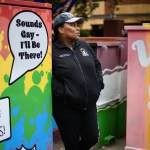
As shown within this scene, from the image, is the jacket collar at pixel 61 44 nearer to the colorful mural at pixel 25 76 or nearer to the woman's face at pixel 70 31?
the woman's face at pixel 70 31

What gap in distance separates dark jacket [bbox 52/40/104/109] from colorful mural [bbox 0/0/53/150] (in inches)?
3.8

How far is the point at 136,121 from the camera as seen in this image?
4.82m

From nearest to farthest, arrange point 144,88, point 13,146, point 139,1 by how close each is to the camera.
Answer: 1. point 13,146
2. point 144,88
3. point 139,1

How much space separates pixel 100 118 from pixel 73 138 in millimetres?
1517

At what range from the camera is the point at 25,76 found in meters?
3.23

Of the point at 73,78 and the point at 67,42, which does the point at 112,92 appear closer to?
the point at 67,42

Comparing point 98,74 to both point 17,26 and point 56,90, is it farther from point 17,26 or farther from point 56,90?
point 17,26

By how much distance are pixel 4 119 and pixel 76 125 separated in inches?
34.8

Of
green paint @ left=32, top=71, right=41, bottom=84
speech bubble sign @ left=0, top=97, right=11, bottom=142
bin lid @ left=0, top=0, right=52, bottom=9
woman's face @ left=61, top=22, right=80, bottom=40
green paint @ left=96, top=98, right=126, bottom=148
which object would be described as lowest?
green paint @ left=96, top=98, right=126, bottom=148

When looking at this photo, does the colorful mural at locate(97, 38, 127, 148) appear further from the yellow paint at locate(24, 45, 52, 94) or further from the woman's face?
the yellow paint at locate(24, 45, 52, 94)

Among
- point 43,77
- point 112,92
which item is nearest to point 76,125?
point 43,77

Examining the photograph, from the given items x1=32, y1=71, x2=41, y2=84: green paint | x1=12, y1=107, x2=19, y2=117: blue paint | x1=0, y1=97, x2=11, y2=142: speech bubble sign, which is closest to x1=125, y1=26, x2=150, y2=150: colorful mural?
x1=32, y1=71, x2=41, y2=84: green paint

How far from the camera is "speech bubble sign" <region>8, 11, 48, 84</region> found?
3090 millimetres

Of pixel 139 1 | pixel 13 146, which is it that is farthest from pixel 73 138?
pixel 139 1
